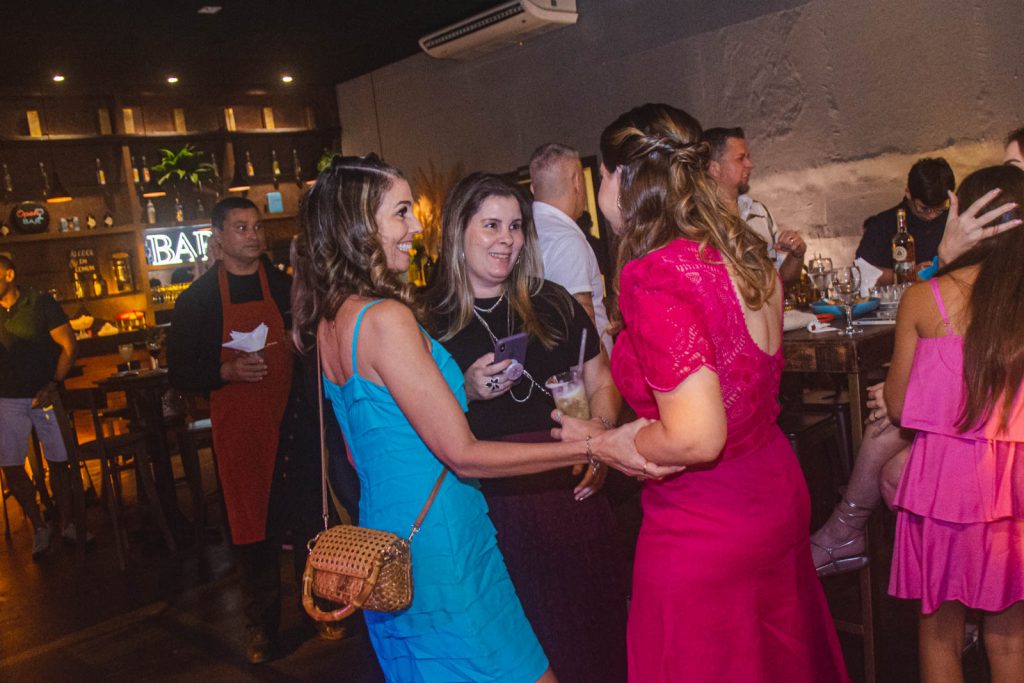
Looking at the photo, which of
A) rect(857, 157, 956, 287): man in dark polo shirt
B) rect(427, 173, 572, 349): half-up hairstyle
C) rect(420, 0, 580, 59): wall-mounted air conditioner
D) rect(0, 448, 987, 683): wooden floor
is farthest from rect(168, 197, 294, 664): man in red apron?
rect(420, 0, 580, 59): wall-mounted air conditioner

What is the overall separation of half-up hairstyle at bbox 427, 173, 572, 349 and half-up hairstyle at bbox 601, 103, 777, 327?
2.45ft

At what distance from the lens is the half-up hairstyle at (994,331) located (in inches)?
71.6

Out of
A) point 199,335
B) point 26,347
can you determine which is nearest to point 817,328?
point 199,335

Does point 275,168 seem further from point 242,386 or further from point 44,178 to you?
point 242,386

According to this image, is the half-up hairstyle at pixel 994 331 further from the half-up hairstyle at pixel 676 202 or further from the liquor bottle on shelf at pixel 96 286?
the liquor bottle on shelf at pixel 96 286

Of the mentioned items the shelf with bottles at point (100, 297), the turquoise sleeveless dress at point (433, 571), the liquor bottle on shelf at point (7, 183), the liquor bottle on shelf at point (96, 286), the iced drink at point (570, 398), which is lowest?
the turquoise sleeveless dress at point (433, 571)

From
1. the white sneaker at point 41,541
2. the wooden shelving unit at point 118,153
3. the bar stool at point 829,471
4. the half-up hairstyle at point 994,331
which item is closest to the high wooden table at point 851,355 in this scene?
the bar stool at point 829,471

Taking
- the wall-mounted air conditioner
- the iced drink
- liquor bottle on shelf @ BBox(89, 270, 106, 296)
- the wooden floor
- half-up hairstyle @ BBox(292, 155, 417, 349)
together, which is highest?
the wall-mounted air conditioner

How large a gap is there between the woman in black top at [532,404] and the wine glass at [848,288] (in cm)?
104

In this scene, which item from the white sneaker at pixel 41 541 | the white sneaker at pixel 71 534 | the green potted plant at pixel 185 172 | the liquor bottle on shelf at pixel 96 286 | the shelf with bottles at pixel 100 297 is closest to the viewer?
the white sneaker at pixel 41 541

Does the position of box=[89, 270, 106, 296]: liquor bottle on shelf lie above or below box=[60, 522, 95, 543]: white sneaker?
above

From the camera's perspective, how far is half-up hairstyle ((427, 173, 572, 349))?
2387 mm

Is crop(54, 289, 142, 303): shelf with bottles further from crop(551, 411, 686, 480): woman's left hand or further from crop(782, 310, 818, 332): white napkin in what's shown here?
crop(551, 411, 686, 480): woman's left hand

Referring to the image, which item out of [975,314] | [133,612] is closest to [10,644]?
[133,612]
